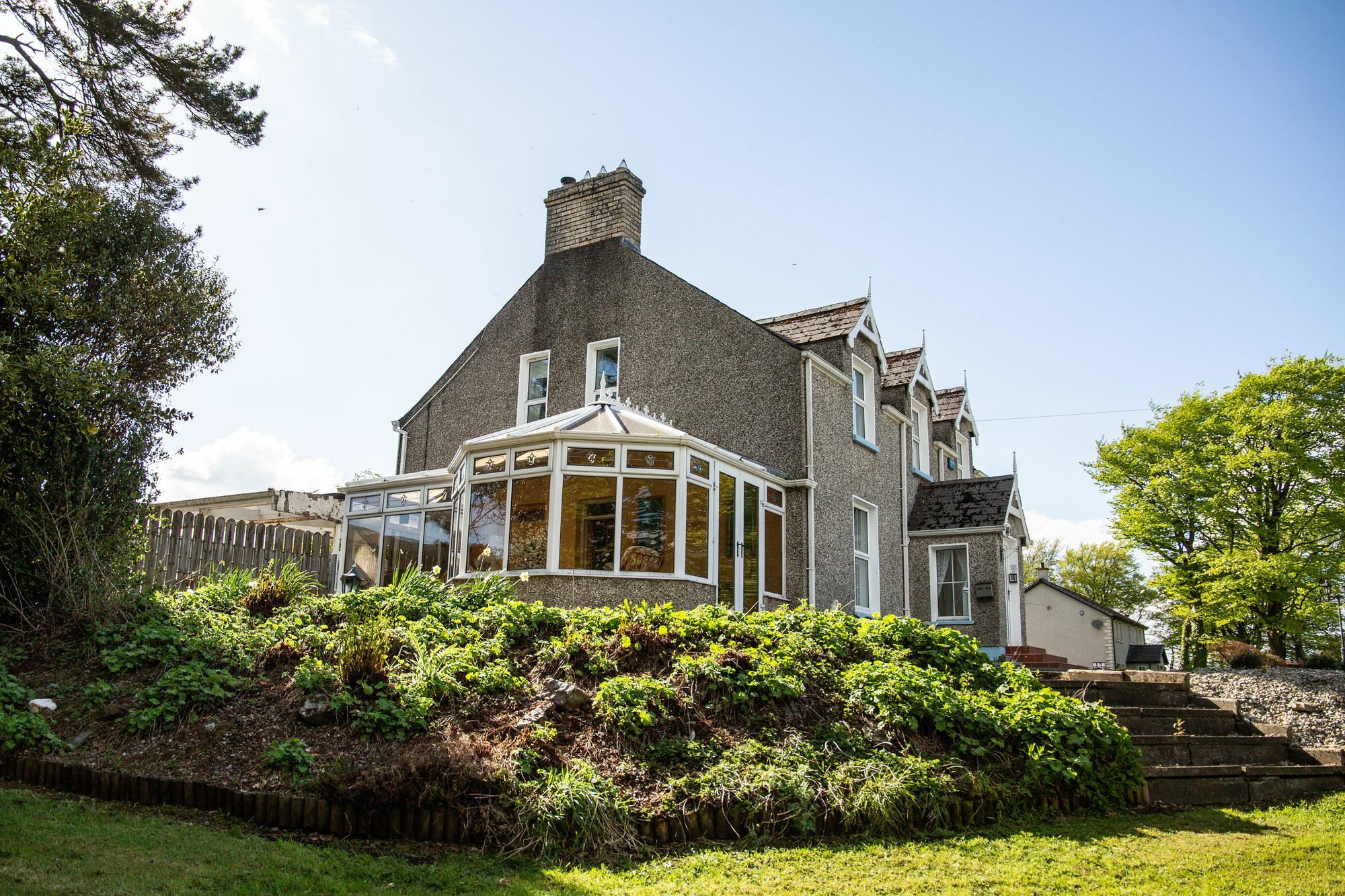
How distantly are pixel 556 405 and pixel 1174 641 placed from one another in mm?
39050

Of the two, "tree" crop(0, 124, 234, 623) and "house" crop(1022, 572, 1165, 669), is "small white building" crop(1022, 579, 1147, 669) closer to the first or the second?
"house" crop(1022, 572, 1165, 669)

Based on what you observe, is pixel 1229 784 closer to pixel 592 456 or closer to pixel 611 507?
pixel 611 507

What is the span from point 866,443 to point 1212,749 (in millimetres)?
9451

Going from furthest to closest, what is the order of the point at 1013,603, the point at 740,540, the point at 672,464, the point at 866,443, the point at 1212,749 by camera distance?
A: the point at 1013,603 < the point at 866,443 < the point at 740,540 < the point at 672,464 < the point at 1212,749

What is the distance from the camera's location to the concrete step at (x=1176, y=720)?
10.3 meters

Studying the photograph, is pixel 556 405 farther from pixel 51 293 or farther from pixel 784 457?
pixel 51 293

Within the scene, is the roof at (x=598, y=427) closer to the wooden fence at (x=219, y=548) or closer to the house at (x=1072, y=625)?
the wooden fence at (x=219, y=548)

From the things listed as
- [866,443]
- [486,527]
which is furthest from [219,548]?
[866,443]

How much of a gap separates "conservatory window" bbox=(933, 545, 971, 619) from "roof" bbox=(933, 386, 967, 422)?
5.57 metres

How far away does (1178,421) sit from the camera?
84.5ft

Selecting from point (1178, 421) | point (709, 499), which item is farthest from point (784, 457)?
point (1178, 421)

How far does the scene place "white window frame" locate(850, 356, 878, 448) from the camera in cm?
1833

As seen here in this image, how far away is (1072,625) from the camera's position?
36.1 meters

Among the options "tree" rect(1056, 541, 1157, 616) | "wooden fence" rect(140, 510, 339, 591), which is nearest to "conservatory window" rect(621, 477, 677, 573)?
"wooden fence" rect(140, 510, 339, 591)
